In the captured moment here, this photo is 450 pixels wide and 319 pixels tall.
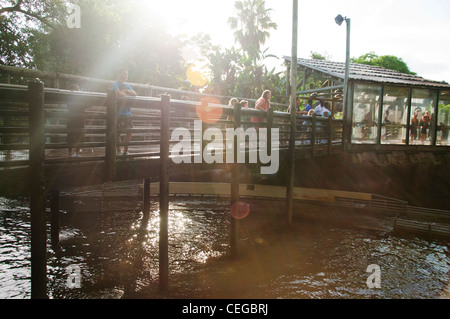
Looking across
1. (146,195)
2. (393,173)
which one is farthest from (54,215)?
(393,173)

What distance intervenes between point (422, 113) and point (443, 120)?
1025 millimetres

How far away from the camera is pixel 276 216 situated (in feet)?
42.7

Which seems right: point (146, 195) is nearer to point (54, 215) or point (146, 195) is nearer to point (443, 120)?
point (54, 215)

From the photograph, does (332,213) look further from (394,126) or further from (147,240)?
(147,240)

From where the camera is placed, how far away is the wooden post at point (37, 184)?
4.25m

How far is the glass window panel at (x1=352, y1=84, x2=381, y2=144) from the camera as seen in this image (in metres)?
13.9

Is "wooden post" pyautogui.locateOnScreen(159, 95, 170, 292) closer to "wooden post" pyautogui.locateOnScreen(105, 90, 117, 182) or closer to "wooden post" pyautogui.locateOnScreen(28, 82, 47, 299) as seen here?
"wooden post" pyautogui.locateOnScreen(105, 90, 117, 182)

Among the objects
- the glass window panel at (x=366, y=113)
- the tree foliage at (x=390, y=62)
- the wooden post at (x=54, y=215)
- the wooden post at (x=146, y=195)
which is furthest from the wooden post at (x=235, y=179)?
the tree foliage at (x=390, y=62)

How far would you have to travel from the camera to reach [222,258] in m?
8.81

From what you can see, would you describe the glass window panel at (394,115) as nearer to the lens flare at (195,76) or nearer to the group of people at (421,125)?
the group of people at (421,125)

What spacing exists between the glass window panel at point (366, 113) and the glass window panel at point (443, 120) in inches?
126

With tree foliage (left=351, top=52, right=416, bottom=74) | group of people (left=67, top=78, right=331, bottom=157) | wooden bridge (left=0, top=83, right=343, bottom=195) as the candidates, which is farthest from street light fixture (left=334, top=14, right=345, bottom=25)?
tree foliage (left=351, top=52, right=416, bottom=74)
